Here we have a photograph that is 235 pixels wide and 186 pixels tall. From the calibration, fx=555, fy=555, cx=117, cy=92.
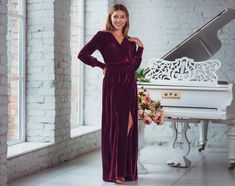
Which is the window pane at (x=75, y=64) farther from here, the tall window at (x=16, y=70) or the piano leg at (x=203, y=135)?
the piano leg at (x=203, y=135)

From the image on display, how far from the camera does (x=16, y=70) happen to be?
6328 mm

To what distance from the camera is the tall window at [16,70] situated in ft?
20.2

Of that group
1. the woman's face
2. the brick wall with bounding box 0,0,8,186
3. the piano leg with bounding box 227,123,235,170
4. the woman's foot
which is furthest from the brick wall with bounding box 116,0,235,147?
the brick wall with bounding box 0,0,8,186

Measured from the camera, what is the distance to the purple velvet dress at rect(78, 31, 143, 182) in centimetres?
530

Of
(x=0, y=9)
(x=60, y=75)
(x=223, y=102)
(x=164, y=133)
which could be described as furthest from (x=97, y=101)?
(x=0, y=9)

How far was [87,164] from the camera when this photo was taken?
6734 millimetres

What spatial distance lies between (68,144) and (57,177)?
4.28 feet

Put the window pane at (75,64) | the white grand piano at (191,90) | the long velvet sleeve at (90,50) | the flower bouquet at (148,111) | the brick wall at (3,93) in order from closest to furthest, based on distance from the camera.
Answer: the brick wall at (3,93), the long velvet sleeve at (90,50), the flower bouquet at (148,111), the white grand piano at (191,90), the window pane at (75,64)

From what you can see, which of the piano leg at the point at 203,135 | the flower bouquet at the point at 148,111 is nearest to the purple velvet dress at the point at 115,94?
the flower bouquet at the point at 148,111

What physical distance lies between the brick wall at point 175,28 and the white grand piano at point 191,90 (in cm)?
168

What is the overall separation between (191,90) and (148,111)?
735mm

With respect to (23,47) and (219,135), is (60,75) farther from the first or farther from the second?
(219,135)

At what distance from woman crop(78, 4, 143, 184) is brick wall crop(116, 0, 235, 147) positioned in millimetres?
3286

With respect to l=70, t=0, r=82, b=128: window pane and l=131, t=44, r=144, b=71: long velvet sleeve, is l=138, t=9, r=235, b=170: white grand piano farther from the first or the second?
l=70, t=0, r=82, b=128: window pane
